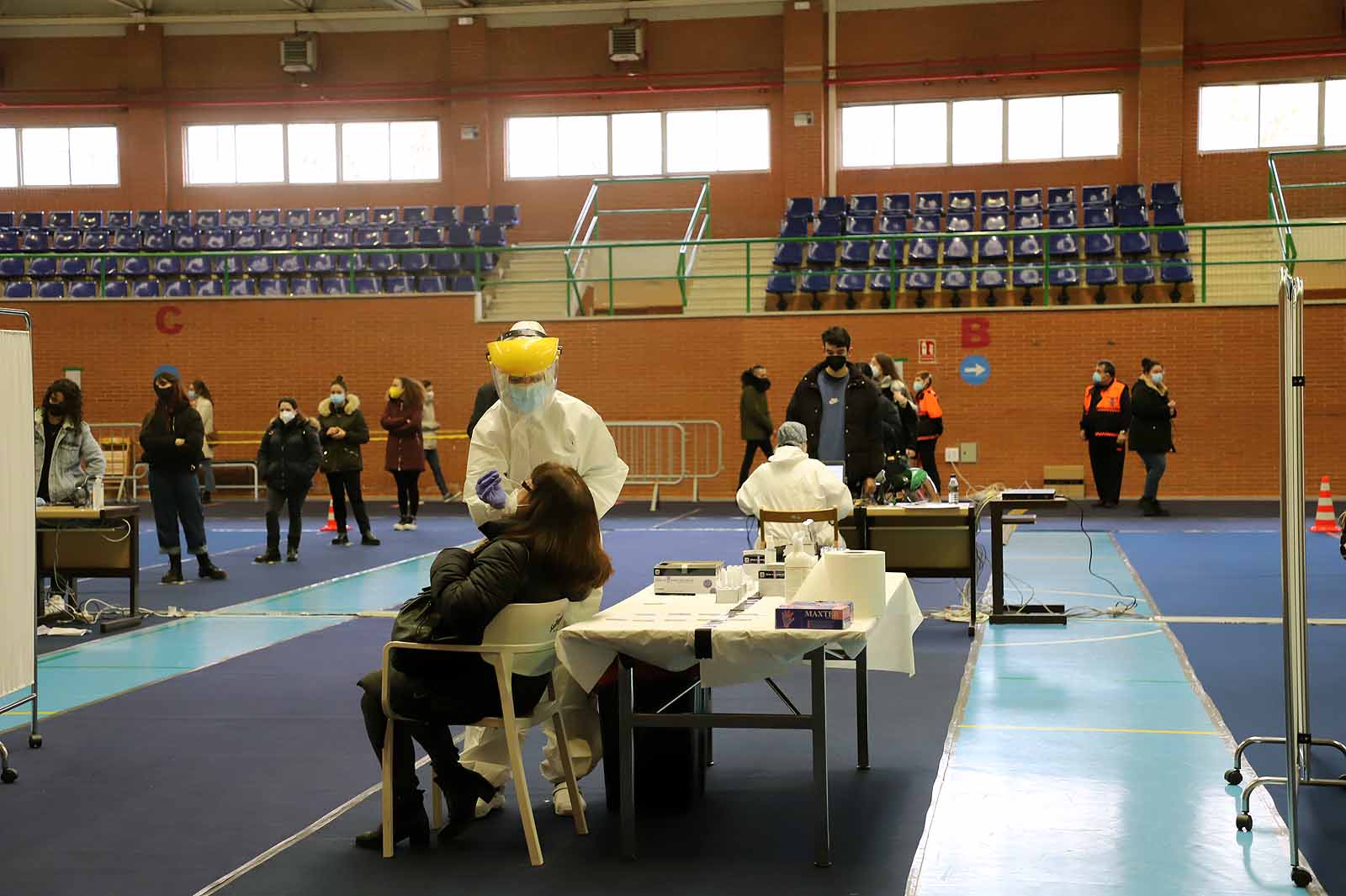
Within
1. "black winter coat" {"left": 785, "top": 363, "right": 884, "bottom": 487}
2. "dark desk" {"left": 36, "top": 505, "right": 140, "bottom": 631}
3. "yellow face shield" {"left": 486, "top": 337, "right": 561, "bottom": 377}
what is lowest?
"dark desk" {"left": 36, "top": 505, "right": 140, "bottom": 631}

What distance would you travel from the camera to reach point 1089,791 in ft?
18.3

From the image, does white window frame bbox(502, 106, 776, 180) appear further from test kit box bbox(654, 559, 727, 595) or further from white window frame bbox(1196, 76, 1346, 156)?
test kit box bbox(654, 559, 727, 595)

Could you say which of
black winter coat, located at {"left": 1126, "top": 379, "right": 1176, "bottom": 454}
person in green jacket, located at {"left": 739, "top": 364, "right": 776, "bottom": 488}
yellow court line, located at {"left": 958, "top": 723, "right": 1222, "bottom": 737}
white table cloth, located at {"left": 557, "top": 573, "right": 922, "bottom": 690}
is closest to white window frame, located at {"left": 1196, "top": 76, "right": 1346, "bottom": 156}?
black winter coat, located at {"left": 1126, "top": 379, "right": 1176, "bottom": 454}

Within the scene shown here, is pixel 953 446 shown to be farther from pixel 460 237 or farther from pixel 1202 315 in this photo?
pixel 460 237

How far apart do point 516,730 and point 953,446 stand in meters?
16.9

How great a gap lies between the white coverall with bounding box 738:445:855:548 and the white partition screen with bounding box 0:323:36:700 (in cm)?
405

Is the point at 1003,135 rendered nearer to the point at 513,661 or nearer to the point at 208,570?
the point at 208,570

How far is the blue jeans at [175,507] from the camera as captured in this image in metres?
12.2

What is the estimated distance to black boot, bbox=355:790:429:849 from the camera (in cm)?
502

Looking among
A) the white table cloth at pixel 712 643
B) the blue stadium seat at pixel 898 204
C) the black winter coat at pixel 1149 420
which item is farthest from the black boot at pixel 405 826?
the blue stadium seat at pixel 898 204

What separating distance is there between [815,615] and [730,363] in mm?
16872

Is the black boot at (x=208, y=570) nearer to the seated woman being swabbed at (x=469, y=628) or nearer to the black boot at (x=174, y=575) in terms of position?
the black boot at (x=174, y=575)

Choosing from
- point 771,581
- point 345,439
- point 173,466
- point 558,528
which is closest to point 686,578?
point 771,581

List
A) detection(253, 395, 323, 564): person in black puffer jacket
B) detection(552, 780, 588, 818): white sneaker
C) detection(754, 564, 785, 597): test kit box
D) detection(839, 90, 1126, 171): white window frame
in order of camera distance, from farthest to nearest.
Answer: detection(839, 90, 1126, 171): white window frame
detection(253, 395, 323, 564): person in black puffer jacket
detection(754, 564, 785, 597): test kit box
detection(552, 780, 588, 818): white sneaker
